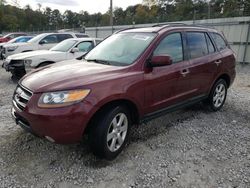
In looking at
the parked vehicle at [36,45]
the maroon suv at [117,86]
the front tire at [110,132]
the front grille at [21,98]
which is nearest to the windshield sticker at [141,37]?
the maroon suv at [117,86]

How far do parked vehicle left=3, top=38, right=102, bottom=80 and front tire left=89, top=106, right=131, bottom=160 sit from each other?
17.2ft

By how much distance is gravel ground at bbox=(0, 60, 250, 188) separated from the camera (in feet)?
9.61

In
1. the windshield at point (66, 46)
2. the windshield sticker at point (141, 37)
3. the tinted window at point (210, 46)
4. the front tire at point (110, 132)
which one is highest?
the windshield sticker at point (141, 37)

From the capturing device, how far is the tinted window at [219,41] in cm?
515

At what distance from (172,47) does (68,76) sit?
183cm

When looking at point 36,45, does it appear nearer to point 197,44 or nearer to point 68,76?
point 197,44

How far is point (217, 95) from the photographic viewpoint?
5281mm

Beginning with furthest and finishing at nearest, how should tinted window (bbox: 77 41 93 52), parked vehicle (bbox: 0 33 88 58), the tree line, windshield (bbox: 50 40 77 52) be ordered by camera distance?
the tree line → parked vehicle (bbox: 0 33 88 58) → tinted window (bbox: 77 41 93 52) → windshield (bbox: 50 40 77 52)

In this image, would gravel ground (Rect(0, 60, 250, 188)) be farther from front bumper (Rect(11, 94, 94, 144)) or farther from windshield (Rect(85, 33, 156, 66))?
windshield (Rect(85, 33, 156, 66))

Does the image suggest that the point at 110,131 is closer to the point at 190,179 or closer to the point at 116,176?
the point at 116,176

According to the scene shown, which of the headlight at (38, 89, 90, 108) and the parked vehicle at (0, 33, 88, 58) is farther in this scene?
the parked vehicle at (0, 33, 88, 58)

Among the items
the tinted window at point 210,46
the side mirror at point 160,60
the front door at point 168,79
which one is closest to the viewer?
the side mirror at point 160,60

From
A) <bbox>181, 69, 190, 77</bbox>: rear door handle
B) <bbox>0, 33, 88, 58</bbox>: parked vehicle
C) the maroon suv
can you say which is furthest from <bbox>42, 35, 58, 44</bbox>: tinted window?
<bbox>181, 69, 190, 77</bbox>: rear door handle

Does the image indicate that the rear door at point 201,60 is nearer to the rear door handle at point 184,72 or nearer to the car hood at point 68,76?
the rear door handle at point 184,72
